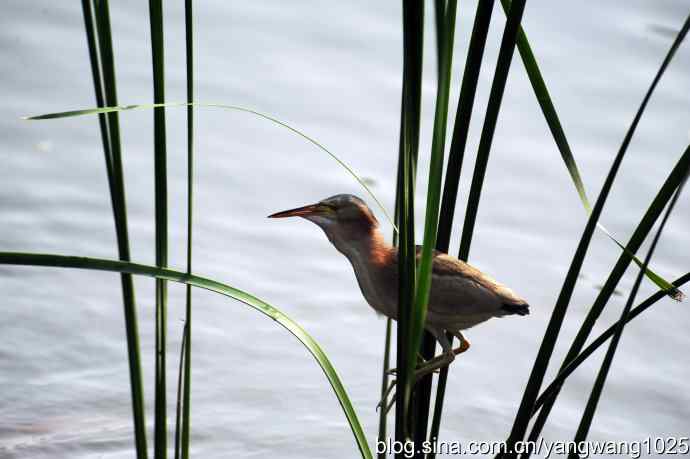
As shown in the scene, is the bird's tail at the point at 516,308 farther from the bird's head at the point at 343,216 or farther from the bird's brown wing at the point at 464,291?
the bird's head at the point at 343,216

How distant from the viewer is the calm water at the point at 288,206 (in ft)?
6.89

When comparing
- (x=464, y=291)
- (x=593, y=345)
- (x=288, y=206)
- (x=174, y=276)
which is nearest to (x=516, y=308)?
(x=464, y=291)

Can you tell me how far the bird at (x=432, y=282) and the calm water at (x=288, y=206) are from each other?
2.85ft

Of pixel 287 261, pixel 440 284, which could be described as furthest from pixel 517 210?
pixel 440 284

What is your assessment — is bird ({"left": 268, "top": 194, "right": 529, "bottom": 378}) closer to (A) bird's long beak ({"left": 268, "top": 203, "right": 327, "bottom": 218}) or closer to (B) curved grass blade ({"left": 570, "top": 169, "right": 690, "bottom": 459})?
(A) bird's long beak ({"left": 268, "top": 203, "right": 327, "bottom": 218})

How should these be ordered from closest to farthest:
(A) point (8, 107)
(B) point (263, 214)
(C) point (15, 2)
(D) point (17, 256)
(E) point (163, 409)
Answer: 1. (D) point (17, 256)
2. (E) point (163, 409)
3. (B) point (263, 214)
4. (A) point (8, 107)
5. (C) point (15, 2)

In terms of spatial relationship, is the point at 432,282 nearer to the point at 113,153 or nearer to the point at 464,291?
the point at 464,291

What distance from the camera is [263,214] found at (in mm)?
2793

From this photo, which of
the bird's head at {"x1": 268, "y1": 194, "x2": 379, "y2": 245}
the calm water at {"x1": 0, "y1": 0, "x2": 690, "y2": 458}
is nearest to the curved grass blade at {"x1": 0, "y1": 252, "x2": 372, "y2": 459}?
the bird's head at {"x1": 268, "y1": 194, "x2": 379, "y2": 245}

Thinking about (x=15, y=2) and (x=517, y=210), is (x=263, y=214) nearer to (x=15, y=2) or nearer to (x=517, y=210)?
(x=517, y=210)

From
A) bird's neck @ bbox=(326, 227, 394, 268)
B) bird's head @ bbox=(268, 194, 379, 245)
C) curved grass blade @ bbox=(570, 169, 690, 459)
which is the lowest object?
curved grass blade @ bbox=(570, 169, 690, 459)

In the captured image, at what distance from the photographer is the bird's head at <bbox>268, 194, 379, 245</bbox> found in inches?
46.0

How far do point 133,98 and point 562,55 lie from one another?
1.69 metres

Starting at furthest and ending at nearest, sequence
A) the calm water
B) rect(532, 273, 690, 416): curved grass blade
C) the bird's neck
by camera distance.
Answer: the calm water, the bird's neck, rect(532, 273, 690, 416): curved grass blade
